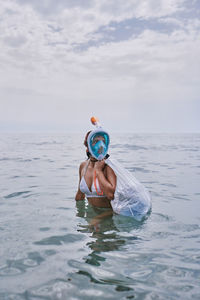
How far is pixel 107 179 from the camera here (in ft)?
12.9

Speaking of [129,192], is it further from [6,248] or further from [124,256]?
[6,248]

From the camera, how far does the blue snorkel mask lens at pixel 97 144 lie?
388 centimetres

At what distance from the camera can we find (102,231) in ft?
11.6

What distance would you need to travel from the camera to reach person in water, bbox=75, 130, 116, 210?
3824 mm

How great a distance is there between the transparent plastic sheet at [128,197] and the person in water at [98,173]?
0.08m

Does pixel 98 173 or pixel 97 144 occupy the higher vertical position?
pixel 97 144

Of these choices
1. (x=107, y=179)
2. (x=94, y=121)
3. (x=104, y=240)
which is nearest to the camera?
(x=104, y=240)

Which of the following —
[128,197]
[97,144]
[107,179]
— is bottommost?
[128,197]

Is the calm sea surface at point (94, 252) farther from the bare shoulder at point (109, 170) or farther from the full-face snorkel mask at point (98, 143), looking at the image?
the full-face snorkel mask at point (98, 143)

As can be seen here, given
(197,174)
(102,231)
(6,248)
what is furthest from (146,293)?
(197,174)

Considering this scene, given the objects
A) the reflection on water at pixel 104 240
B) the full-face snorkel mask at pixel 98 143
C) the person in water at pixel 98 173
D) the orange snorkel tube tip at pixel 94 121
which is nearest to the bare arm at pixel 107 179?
the person in water at pixel 98 173

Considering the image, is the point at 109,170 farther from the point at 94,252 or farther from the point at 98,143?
the point at 94,252

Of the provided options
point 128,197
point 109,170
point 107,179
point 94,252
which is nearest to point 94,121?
point 109,170

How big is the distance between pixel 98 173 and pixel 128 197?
1.77 feet
